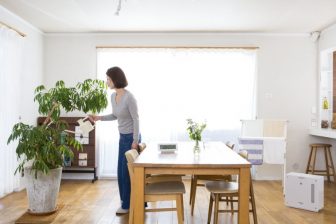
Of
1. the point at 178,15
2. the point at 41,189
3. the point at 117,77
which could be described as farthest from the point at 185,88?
the point at 41,189

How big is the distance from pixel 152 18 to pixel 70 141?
207 cm

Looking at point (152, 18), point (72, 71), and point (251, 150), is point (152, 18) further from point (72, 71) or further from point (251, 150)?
point (251, 150)

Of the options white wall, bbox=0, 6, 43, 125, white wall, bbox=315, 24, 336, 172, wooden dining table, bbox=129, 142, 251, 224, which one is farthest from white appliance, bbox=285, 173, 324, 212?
white wall, bbox=0, 6, 43, 125

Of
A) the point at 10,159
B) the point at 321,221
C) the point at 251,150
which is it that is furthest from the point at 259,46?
the point at 10,159

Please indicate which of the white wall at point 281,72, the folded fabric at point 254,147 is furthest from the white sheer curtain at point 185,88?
the folded fabric at point 254,147

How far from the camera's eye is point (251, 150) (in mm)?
4730

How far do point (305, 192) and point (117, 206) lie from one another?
84.3 inches

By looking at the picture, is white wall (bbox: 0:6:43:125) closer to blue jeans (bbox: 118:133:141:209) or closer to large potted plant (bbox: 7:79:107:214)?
large potted plant (bbox: 7:79:107:214)

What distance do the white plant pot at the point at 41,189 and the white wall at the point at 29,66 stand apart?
5.32ft

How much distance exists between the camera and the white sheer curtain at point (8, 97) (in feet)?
13.8

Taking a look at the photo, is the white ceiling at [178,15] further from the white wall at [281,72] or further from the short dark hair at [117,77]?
the short dark hair at [117,77]

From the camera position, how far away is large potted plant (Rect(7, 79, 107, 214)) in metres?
3.33

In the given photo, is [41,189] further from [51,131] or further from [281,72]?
[281,72]

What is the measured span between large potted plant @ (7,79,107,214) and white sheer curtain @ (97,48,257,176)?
1.81 m
